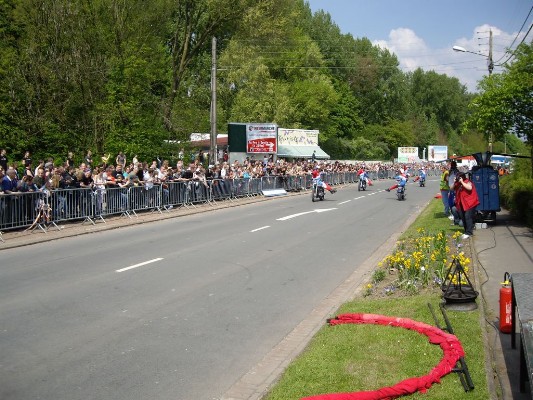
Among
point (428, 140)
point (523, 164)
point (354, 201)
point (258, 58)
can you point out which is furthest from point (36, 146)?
point (428, 140)

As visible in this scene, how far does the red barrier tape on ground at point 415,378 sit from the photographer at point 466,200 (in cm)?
847

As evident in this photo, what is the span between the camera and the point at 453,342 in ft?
22.7

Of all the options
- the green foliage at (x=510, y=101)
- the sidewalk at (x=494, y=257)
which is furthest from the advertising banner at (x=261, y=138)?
the green foliage at (x=510, y=101)

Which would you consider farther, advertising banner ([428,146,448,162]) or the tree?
advertising banner ([428,146,448,162])

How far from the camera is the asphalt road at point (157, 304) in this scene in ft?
21.6

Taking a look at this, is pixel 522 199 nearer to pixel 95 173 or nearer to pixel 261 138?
pixel 95 173

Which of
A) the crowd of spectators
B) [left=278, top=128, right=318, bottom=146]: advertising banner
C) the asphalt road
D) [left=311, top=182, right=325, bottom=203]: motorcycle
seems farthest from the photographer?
[left=278, top=128, right=318, bottom=146]: advertising banner

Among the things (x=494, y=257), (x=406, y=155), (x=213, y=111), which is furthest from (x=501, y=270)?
(x=406, y=155)

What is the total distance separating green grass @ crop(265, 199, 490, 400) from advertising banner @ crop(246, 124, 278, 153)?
3666 centimetres

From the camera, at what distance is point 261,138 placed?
148 ft

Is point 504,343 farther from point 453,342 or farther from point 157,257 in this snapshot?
point 157,257

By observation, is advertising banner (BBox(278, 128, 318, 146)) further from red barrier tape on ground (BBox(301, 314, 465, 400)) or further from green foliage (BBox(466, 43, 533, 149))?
red barrier tape on ground (BBox(301, 314, 465, 400))

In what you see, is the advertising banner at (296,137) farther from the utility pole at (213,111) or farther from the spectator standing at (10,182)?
the spectator standing at (10,182)

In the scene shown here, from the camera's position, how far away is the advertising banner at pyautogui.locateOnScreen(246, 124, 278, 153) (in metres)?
44.9
